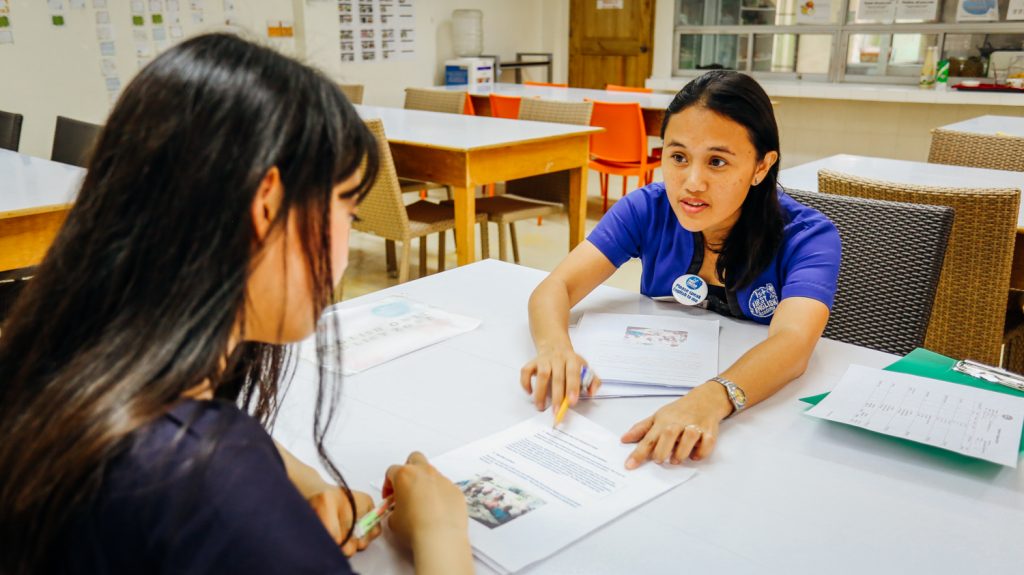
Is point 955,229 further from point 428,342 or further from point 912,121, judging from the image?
point 912,121

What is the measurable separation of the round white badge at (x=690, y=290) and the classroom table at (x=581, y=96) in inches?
139

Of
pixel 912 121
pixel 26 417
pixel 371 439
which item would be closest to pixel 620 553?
pixel 371 439

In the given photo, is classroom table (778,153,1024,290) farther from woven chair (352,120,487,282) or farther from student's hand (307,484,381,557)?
student's hand (307,484,381,557)

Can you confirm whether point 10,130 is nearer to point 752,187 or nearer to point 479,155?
point 479,155

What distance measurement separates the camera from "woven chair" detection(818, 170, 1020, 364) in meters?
1.80

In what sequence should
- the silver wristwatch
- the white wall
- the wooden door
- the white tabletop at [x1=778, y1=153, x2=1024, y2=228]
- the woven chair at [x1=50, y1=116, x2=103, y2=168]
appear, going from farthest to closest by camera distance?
the wooden door < the white wall < the woven chair at [x1=50, y1=116, x2=103, y2=168] < the white tabletop at [x1=778, y1=153, x2=1024, y2=228] < the silver wristwatch

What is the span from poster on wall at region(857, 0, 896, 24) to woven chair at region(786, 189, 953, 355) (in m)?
5.12

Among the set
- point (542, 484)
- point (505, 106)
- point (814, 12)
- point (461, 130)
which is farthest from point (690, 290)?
point (814, 12)

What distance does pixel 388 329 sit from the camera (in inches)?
54.6

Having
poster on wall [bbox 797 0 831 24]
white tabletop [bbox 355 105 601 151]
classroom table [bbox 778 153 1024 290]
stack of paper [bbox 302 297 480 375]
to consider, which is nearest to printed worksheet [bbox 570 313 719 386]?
stack of paper [bbox 302 297 480 375]

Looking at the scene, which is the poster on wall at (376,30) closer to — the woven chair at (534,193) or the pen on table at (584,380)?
the woven chair at (534,193)

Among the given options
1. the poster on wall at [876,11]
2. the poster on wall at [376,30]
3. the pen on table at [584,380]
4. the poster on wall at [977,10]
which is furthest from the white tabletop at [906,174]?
the poster on wall at [376,30]

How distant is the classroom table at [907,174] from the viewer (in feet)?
8.13

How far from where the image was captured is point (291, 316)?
2.08 feet
